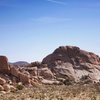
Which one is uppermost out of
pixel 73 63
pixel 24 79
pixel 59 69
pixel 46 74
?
pixel 73 63

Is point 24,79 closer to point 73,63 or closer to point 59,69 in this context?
point 59,69

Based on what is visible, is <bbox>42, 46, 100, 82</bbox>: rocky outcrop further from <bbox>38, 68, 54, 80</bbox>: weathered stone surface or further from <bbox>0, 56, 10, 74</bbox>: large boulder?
<bbox>0, 56, 10, 74</bbox>: large boulder

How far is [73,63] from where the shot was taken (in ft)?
266

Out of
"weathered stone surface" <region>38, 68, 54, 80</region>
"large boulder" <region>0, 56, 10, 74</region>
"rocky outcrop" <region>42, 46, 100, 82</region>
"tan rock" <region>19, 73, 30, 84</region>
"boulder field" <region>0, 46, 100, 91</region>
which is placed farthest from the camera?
"rocky outcrop" <region>42, 46, 100, 82</region>

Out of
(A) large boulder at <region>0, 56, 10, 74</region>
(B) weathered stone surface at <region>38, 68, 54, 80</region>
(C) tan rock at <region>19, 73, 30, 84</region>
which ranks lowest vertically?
(C) tan rock at <region>19, 73, 30, 84</region>

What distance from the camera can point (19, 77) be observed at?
55.2 m

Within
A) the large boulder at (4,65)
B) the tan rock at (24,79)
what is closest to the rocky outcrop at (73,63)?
the tan rock at (24,79)

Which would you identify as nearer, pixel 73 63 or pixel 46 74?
pixel 46 74

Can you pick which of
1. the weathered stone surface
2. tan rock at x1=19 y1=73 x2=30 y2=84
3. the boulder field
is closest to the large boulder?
the boulder field

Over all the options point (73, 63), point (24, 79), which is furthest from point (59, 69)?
point (24, 79)

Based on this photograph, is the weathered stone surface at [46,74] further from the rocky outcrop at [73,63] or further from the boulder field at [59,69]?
the rocky outcrop at [73,63]

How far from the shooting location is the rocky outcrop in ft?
240

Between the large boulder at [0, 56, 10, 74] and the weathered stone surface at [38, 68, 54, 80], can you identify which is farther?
the weathered stone surface at [38, 68, 54, 80]

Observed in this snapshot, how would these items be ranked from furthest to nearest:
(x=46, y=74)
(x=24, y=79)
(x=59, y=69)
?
(x=59, y=69) → (x=46, y=74) → (x=24, y=79)
